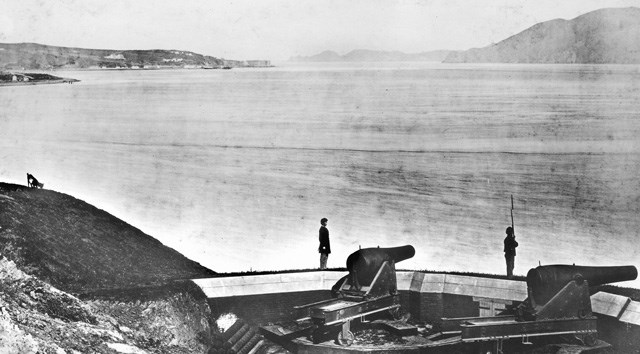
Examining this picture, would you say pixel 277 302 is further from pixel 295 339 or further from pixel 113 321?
pixel 113 321

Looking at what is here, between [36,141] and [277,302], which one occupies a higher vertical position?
[36,141]

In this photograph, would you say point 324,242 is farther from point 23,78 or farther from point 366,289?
point 23,78

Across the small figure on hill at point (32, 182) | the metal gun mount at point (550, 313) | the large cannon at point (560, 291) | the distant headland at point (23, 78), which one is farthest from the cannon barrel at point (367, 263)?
the distant headland at point (23, 78)

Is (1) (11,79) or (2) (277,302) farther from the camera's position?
(1) (11,79)

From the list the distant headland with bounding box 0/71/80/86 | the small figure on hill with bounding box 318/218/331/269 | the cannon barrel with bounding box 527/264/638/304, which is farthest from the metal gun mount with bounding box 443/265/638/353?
the distant headland with bounding box 0/71/80/86

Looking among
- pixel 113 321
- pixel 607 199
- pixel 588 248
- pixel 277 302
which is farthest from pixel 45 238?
pixel 607 199

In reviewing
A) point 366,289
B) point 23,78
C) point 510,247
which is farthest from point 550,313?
point 23,78
